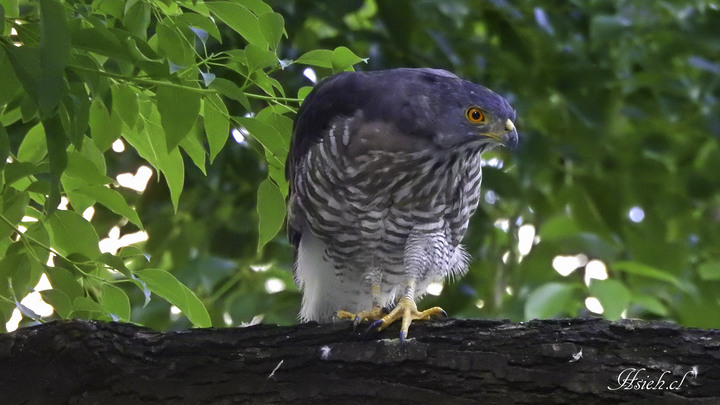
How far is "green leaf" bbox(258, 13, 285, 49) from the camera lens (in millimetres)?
2129

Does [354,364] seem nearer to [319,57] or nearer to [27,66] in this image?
[319,57]

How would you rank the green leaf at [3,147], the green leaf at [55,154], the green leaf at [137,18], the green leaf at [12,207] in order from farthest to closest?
the green leaf at [12,207] → the green leaf at [137,18] → the green leaf at [3,147] → the green leaf at [55,154]

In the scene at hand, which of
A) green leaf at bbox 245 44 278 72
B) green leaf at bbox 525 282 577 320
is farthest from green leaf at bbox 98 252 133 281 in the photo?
green leaf at bbox 525 282 577 320

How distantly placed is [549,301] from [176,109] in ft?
7.65

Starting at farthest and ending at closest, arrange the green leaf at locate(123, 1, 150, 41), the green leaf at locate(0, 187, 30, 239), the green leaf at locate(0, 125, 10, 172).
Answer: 1. the green leaf at locate(0, 187, 30, 239)
2. the green leaf at locate(123, 1, 150, 41)
3. the green leaf at locate(0, 125, 10, 172)

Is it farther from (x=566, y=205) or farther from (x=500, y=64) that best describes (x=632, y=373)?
(x=566, y=205)

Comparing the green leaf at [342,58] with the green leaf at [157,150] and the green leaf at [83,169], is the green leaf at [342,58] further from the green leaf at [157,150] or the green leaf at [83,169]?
the green leaf at [83,169]

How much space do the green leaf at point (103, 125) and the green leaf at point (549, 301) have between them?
6.96 ft

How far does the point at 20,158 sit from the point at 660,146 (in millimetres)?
3434

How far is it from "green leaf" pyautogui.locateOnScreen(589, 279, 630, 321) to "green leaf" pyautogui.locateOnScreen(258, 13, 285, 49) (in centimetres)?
220

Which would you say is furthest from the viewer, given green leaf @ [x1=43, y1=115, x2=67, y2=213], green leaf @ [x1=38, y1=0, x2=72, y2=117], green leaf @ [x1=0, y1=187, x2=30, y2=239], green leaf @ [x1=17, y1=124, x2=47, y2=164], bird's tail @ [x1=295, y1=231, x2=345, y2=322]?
bird's tail @ [x1=295, y1=231, x2=345, y2=322]

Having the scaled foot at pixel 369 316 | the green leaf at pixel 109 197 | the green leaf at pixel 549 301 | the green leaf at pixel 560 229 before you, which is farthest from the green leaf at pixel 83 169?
the green leaf at pixel 560 229

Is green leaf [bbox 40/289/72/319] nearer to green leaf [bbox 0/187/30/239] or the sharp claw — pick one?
green leaf [bbox 0/187/30/239]

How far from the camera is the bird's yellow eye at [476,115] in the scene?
2.98 metres
